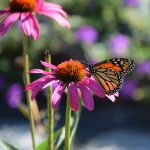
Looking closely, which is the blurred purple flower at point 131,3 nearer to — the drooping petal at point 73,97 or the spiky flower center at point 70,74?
the spiky flower center at point 70,74

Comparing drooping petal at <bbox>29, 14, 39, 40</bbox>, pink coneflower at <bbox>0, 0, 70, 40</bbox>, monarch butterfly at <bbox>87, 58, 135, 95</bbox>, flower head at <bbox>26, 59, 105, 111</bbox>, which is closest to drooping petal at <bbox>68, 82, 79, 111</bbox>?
flower head at <bbox>26, 59, 105, 111</bbox>

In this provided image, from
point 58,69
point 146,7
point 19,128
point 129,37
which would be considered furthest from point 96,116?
point 58,69

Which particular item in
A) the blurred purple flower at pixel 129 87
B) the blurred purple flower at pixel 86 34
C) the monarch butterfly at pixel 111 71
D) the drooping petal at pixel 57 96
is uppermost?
the drooping petal at pixel 57 96

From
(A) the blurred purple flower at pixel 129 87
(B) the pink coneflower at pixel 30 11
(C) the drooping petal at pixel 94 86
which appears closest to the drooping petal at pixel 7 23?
(B) the pink coneflower at pixel 30 11

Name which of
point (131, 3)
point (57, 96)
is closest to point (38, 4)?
point (57, 96)

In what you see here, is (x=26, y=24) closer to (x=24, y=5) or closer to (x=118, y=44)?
(x=24, y=5)

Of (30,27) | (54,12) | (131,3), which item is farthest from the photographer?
(131,3)

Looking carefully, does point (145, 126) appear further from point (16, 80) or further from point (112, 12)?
point (112, 12)
